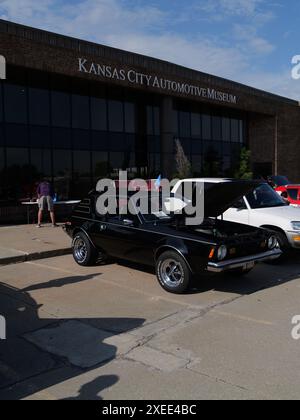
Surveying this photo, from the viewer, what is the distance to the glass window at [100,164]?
2050 centimetres

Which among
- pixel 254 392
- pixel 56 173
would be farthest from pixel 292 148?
pixel 254 392

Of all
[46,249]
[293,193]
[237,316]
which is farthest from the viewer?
[293,193]

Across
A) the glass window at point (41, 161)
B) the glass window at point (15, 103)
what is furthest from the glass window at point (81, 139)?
the glass window at point (15, 103)

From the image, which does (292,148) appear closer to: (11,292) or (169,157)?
(169,157)

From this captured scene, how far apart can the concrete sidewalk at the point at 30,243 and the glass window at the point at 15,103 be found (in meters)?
5.02

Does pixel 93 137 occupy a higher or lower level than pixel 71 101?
lower

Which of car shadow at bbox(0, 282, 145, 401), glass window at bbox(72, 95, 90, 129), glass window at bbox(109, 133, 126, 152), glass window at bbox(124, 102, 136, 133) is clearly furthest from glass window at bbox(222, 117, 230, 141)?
car shadow at bbox(0, 282, 145, 401)

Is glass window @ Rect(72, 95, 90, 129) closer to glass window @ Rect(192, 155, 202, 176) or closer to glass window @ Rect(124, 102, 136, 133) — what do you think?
glass window @ Rect(124, 102, 136, 133)

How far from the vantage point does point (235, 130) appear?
29.5 metres

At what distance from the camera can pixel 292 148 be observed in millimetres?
31484

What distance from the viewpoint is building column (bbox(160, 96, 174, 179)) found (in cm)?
2195

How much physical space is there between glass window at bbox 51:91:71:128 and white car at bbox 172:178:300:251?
10.3 meters

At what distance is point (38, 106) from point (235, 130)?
49.6ft
